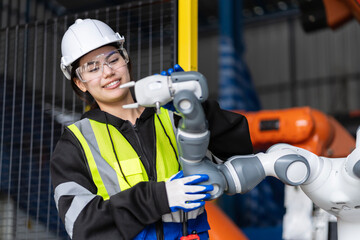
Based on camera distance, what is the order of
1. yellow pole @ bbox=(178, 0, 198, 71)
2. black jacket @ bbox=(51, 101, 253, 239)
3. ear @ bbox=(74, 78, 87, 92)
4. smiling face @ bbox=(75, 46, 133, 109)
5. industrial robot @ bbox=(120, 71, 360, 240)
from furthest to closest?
yellow pole @ bbox=(178, 0, 198, 71)
ear @ bbox=(74, 78, 87, 92)
smiling face @ bbox=(75, 46, 133, 109)
black jacket @ bbox=(51, 101, 253, 239)
industrial robot @ bbox=(120, 71, 360, 240)

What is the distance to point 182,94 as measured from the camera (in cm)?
163

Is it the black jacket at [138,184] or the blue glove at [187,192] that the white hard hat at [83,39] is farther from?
the blue glove at [187,192]

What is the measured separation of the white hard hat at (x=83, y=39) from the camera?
Result: 2.14 meters

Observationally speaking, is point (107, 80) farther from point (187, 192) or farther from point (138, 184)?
point (187, 192)

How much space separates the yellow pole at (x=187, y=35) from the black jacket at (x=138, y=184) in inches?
21.8

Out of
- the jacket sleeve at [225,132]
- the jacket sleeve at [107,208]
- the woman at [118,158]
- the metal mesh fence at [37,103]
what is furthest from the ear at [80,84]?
the metal mesh fence at [37,103]

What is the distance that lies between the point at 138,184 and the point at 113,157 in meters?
0.22

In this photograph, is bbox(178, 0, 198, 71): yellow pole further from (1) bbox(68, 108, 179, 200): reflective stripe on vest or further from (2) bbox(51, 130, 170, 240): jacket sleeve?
(2) bbox(51, 130, 170, 240): jacket sleeve

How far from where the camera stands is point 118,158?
1966mm

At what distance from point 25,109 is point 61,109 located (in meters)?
0.26

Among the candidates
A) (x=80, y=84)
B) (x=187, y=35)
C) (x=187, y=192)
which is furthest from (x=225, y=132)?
(x=187, y=35)

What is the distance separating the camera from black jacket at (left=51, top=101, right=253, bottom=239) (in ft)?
5.79

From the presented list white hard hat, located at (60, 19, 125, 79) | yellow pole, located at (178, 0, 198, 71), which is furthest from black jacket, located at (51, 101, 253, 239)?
yellow pole, located at (178, 0, 198, 71)

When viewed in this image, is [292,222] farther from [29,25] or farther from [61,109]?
[29,25]
